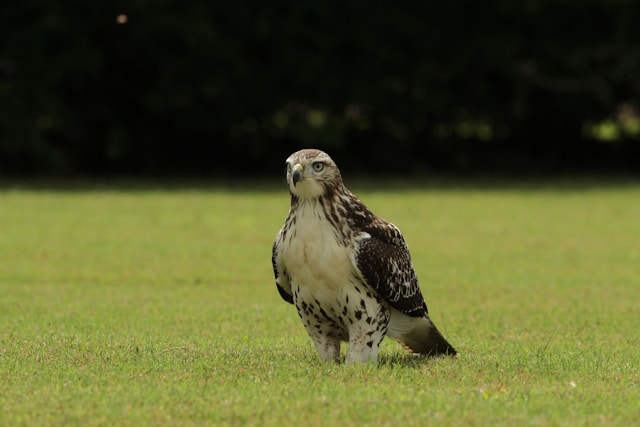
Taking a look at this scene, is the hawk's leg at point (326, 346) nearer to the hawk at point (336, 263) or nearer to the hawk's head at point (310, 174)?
the hawk at point (336, 263)

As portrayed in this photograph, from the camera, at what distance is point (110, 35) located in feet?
90.4

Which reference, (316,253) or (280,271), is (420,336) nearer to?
(280,271)

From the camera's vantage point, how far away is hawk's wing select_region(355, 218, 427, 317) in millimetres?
7844

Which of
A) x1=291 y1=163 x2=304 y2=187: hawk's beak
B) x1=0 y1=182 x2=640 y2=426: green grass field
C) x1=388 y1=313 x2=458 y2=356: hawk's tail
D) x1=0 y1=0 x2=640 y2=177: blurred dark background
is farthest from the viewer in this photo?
x1=0 y1=0 x2=640 y2=177: blurred dark background

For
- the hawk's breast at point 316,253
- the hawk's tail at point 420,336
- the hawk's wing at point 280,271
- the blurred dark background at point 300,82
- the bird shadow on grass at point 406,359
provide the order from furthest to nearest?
the blurred dark background at point 300,82
the hawk's tail at point 420,336
the bird shadow on grass at point 406,359
the hawk's wing at point 280,271
the hawk's breast at point 316,253

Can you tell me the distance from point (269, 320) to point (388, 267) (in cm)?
339

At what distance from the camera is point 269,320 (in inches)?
441

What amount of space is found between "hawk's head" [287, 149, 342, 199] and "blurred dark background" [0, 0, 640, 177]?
62.5 ft

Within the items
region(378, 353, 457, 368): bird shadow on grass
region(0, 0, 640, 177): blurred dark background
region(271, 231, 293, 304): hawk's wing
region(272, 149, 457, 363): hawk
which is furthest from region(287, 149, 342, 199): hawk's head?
region(0, 0, 640, 177): blurred dark background

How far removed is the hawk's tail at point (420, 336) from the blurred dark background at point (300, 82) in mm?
18656

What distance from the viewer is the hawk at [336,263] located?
7.77m

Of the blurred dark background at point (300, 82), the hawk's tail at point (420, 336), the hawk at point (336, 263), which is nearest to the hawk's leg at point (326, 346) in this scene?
the hawk at point (336, 263)

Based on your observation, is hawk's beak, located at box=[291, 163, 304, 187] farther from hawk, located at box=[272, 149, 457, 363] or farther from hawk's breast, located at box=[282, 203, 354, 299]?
hawk's breast, located at box=[282, 203, 354, 299]

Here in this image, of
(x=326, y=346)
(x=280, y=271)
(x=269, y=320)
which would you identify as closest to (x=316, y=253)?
(x=280, y=271)
